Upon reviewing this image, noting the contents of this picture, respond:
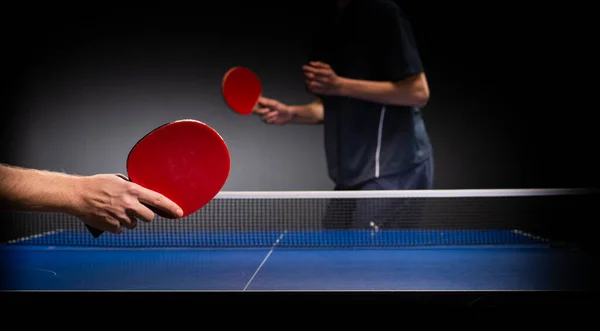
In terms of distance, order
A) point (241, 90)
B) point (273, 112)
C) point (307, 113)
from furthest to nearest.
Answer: point (307, 113) < point (273, 112) < point (241, 90)

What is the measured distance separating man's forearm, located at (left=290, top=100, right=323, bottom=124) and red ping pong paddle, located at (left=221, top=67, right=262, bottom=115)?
306mm

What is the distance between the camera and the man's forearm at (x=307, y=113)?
3332 mm

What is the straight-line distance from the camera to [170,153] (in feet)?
4.31

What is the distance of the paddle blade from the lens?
1.27m

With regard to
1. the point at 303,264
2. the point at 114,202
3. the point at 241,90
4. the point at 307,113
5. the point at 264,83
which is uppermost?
the point at 264,83

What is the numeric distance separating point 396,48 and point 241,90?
82cm

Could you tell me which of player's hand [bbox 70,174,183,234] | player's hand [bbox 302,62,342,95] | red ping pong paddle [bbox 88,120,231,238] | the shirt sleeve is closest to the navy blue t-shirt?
the shirt sleeve

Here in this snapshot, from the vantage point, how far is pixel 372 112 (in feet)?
9.39

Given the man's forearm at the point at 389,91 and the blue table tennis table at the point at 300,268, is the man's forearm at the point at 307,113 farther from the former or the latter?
the blue table tennis table at the point at 300,268

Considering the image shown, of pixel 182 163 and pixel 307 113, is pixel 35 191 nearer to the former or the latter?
pixel 182 163

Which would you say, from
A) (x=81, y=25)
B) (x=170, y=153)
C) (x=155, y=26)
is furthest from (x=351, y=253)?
(x=81, y=25)

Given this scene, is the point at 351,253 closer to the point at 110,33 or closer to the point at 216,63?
the point at 216,63

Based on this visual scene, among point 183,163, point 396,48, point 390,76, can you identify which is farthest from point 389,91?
point 183,163
